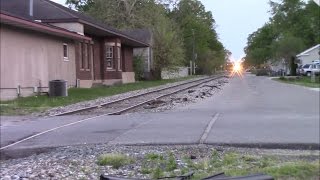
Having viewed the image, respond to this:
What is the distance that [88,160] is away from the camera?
358 inches

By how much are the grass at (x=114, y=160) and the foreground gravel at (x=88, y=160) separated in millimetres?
93

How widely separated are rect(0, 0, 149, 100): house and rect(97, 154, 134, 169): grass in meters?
8.90

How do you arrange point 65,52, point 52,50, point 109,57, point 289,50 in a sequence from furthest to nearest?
point 289,50 < point 109,57 < point 65,52 < point 52,50

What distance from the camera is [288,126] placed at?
506 inches

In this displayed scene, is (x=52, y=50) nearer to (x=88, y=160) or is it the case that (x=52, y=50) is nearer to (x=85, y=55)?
(x=85, y=55)

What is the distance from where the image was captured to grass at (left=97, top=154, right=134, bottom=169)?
8.63 metres

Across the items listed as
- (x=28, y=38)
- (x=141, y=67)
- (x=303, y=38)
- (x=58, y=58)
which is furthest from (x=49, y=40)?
(x=303, y=38)

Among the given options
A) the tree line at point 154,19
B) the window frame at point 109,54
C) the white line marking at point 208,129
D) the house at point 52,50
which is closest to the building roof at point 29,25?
the house at point 52,50

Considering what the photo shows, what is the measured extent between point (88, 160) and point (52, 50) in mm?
18374

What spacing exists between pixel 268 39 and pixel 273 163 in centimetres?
12822

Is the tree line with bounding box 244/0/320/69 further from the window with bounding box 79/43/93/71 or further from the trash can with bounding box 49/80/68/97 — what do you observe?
the trash can with bounding box 49/80/68/97

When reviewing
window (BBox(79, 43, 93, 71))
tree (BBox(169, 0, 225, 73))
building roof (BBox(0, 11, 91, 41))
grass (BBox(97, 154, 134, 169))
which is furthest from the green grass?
tree (BBox(169, 0, 225, 73))

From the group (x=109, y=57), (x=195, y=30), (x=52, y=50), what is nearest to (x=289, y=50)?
(x=195, y=30)

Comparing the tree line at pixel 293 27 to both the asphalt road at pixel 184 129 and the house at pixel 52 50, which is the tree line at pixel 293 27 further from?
the asphalt road at pixel 184 129
